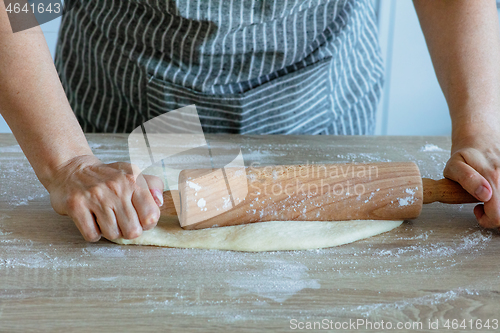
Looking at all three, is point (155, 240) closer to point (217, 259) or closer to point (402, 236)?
point (217, 259)

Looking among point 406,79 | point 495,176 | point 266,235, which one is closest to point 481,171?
point 495,176

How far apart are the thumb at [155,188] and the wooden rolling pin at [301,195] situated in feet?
0.13

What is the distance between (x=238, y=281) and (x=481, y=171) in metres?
0.53

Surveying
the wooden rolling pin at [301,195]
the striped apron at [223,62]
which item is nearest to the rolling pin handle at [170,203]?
the wooden rolling pin at [301,195]

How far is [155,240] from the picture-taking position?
78 cm

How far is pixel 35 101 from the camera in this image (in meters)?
0.78

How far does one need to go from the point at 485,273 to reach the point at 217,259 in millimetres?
441

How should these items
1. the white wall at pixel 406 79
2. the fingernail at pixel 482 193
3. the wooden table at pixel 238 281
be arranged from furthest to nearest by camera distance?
the white wall at pixel 406 79
the fingernail at pixel 482 193
the wooden table at pixel 238 281

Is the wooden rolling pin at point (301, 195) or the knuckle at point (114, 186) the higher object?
the knuckle at point (114, 186)

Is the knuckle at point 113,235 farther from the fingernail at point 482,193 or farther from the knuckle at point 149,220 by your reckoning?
the fingernail at point 482,193

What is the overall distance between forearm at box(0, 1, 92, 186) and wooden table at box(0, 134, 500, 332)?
142 mm

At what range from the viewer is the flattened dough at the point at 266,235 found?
30.4 inches

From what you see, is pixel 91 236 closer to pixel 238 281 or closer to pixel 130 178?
pixel 130 178

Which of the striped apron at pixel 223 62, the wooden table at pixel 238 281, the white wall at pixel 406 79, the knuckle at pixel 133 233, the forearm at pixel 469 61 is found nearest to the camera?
the wooden table at pixel 238 281
